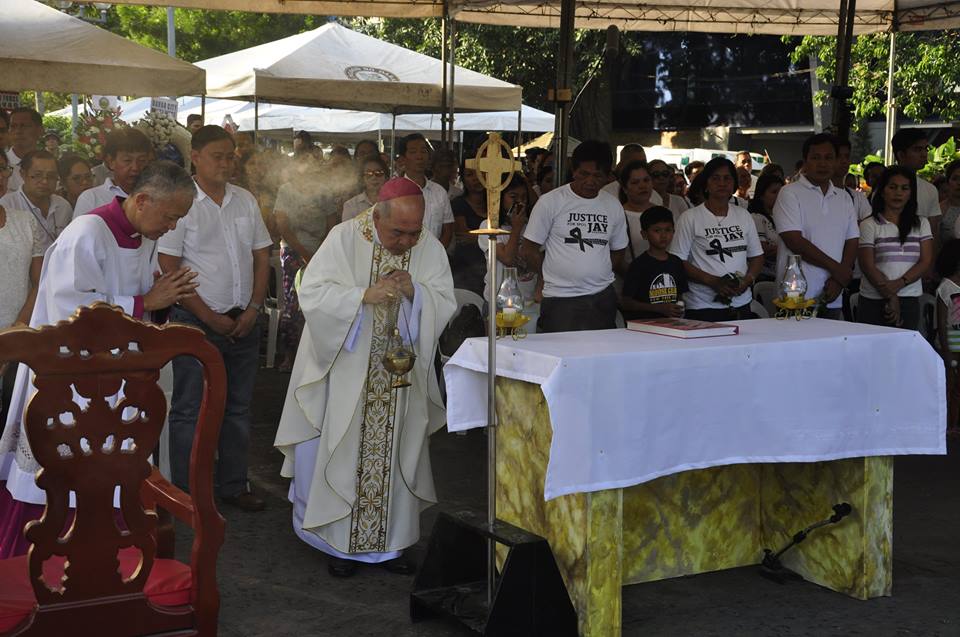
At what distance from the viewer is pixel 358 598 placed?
17.6ft

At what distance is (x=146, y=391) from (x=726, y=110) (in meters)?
34.0

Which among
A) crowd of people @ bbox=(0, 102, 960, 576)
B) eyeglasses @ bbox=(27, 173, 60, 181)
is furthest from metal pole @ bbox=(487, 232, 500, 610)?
eyeglasses @ bbox=(27, 173, 60, 181)

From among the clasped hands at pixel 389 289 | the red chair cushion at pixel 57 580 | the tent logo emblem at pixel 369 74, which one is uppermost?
the tent logo emblem at pixel 369 74

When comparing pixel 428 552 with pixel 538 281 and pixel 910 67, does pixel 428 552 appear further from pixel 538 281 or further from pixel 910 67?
pixel 910 67

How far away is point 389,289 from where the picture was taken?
5543 mm

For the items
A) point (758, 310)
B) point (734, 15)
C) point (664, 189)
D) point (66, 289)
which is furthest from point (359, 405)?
point (734, 15)

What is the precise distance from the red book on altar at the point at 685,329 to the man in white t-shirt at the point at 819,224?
286cm

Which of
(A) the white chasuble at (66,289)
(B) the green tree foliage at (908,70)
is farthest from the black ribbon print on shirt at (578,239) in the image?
(B) the green tree foliage at (908,70)

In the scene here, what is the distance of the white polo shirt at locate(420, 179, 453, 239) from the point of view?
31.4 ft

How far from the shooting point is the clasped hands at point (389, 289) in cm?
554

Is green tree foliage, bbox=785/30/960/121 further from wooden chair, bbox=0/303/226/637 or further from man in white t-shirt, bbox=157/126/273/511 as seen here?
wooden chair, bbox=0/303/226/637

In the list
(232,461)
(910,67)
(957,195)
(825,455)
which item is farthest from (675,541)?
(910,67)

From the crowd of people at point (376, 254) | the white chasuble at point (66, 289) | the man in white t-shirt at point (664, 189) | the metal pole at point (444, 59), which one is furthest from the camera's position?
the metal pole at point (444, 59)

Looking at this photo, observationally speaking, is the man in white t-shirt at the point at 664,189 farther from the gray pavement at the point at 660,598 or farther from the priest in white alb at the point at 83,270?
the priest in white alb at the point at 83,270
